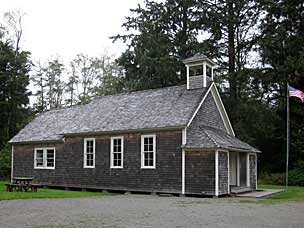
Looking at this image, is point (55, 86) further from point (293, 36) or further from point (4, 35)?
point (293, 36)

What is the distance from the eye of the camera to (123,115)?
79.2 ft

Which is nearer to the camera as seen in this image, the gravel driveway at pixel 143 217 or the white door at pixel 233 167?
the gravel driveway at pixel 143 217

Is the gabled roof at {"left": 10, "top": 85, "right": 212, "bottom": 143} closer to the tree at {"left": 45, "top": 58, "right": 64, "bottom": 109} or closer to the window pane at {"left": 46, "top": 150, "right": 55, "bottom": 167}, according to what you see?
the window pane at {"left": 46, "top": 150, "right": 55, "bottom": 167}

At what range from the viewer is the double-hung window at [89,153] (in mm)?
24078

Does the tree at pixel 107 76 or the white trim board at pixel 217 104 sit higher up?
the tree at pixel 107 76

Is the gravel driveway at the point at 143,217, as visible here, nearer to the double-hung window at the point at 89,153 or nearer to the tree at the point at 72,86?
the double-hung window at the point at 89,153

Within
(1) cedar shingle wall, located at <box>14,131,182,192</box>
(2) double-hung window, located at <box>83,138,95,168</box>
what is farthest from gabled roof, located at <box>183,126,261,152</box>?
(2) double-hung window, located at <box>83,138,95,168</box>

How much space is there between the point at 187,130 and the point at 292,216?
30.3 feet

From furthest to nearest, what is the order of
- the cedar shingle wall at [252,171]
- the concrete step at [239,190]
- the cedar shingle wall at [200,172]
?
1. the cedar shingle wall at [252,171]
2. the concrete step at [239,190]
3. the cedar shingle wall at [200,172]

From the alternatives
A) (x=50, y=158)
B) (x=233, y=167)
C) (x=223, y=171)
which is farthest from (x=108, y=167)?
(x=233, y=167)

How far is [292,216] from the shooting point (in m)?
11.8

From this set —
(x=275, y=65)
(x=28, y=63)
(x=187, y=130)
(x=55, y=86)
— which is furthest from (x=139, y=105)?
(x=55, y=86)

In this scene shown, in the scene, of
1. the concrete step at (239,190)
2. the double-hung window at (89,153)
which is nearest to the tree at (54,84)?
the double-hung window at (89,153)

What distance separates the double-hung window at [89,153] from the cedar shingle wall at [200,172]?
21.5ft
